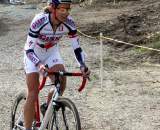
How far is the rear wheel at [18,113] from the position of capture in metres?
6.73

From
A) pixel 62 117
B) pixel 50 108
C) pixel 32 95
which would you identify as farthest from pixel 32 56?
pixel 62 117

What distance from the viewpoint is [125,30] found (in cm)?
1958

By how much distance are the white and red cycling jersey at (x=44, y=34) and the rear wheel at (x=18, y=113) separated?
88 centimetres

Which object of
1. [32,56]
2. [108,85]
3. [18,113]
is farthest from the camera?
[108,85]

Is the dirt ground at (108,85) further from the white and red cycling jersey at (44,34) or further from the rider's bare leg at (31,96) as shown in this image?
the white and red cycling jersey at (44,34)

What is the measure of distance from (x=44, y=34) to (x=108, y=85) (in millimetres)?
5395

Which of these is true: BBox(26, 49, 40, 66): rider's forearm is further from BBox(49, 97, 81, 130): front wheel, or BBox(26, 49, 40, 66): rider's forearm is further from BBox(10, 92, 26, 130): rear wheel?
BBox(10, 92, 26, 130): rear wheel

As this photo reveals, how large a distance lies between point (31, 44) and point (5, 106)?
3.80 m

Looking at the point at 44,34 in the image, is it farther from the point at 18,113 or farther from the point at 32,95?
the point at 18,113

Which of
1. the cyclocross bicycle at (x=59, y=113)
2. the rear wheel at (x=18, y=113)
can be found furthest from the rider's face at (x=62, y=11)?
the rear wheel at (x=18, y=113)

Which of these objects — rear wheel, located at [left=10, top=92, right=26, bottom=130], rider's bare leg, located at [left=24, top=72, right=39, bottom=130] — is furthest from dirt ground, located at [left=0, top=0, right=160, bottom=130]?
rider's bare leg, located at [left=24, top=72, right=39, bottom=130]

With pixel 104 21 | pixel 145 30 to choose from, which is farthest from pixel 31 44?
pixel 104 21

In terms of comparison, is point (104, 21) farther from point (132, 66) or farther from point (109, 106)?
point (109, 106)

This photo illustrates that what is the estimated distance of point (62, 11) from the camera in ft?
18.9
